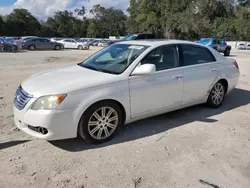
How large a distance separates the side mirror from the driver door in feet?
0.32

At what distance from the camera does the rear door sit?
195 inches

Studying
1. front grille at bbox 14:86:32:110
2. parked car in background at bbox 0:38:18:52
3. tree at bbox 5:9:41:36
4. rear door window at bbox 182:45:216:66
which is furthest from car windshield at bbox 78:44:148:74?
tree at bbox 5:9:41:36

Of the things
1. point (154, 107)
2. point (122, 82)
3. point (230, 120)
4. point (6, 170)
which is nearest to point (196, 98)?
point (230, 120)

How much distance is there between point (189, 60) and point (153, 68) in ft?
4.17

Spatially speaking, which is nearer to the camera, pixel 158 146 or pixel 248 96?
pixel 158 146

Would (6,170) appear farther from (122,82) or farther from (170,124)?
(170,124)

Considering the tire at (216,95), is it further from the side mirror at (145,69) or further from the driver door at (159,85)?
the side mirror at (145,69)

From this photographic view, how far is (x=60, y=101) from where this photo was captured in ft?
11.5

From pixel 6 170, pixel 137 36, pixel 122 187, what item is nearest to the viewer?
pixel 122 187

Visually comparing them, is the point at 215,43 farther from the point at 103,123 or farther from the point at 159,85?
the point at 103,123

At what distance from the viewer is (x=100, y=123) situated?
12.9ft

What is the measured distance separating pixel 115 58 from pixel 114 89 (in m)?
0.89

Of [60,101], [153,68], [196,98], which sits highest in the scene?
[153,68]

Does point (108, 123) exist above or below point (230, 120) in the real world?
above
